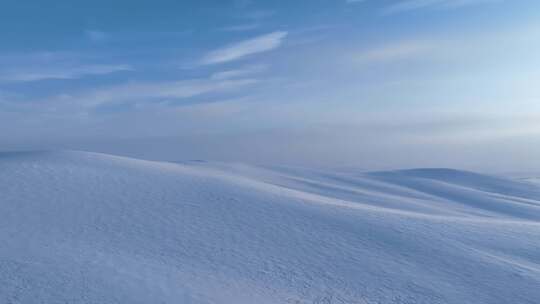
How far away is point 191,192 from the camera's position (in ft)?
55.8

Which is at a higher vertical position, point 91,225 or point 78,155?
point 78,155

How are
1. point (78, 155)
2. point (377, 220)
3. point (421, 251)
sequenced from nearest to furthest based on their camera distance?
point (421, 251) → point (377, 220) → point (78, 155)

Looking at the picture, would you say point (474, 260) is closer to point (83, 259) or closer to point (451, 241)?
point (451, 241)

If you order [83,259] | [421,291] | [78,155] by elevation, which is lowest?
[421,291]

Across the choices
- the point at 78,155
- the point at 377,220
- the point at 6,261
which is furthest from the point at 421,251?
the point at 78,155

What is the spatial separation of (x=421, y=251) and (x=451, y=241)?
5.58 feet

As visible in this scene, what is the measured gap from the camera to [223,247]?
1137 cm

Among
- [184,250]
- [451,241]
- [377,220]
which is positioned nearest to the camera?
[184,250]

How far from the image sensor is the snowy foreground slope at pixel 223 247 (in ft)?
28.1

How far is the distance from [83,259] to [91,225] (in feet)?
9.17

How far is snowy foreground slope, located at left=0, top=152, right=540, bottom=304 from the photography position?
28.1 ft

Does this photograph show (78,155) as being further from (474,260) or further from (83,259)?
(474,260)

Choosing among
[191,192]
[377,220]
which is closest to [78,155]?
[191,192]

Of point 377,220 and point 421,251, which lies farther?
point 377,220
